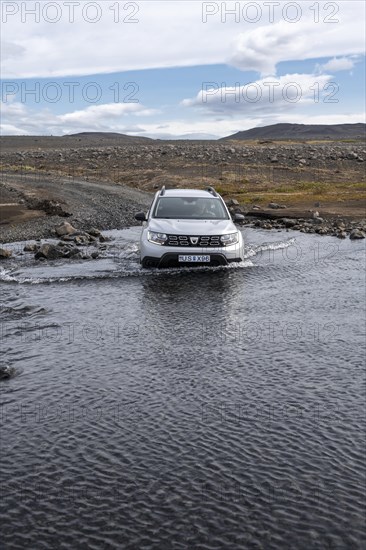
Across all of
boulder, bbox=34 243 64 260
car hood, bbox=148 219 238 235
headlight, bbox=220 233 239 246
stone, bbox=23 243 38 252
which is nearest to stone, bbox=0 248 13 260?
boulder, bbox=34 243 64 260

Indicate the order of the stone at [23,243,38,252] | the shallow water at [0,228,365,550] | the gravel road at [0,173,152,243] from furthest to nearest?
1. the gravel road at [0,173,152,243]
2. the stone at [23,243,38,252]
3. the shallow water at [0,228,365,550]

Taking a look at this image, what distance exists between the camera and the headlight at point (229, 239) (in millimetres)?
14772

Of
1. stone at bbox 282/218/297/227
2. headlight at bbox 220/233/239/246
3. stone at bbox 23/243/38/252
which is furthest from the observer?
stone at bbox 282/218/297/227

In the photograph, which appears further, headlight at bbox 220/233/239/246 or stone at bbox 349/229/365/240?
stone at bbox 349/229/365/240

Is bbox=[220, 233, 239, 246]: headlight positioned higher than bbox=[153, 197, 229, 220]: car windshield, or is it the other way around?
bbox=[153, 197, 229, 220]: car windshield

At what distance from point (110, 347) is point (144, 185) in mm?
38459

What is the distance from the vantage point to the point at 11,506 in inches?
199

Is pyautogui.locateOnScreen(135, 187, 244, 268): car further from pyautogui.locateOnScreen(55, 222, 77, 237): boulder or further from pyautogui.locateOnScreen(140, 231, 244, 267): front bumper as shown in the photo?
pyautogui.locateOnScreen(55, 222, 77, 237): boulder

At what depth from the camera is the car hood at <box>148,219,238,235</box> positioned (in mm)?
14617

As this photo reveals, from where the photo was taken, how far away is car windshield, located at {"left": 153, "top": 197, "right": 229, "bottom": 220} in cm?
1580

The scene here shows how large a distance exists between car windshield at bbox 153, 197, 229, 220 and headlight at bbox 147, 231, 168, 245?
40.4 inches

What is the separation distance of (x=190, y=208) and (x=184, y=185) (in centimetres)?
2881

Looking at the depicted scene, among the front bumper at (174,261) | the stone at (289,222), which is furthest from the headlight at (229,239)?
the stone at (289,222)

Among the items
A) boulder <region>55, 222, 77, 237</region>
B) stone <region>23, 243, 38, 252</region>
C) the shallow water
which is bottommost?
the shallow water
